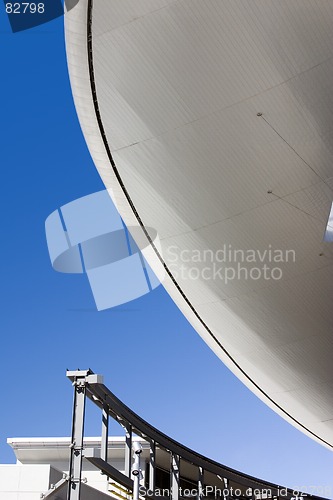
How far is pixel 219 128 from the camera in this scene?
1193 cm

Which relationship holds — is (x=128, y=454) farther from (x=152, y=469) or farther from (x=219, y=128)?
(x=219, y=128)

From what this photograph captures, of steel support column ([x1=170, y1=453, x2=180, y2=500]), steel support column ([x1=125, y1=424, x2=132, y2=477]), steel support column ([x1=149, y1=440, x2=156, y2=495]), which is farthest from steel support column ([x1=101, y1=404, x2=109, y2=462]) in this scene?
steel support column ([x1=170, y1=453, x2=180, y2=500])

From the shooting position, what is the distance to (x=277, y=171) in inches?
494

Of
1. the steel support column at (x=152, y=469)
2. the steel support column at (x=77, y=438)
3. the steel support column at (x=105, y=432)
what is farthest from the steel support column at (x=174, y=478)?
the steel support column at (x=77, y=438)

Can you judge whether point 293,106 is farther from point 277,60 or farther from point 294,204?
point 294,204

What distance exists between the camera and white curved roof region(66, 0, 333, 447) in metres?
10.5

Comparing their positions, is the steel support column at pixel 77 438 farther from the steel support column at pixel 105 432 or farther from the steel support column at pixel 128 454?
the steel support column at pixel 128 454

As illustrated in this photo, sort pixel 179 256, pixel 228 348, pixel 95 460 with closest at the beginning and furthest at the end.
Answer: pixel 95 460 → pixel 179 256 → pixel 228 348

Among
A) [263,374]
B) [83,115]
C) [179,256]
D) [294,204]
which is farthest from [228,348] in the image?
[83,115]

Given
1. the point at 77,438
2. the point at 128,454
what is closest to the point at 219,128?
the point at 128,454

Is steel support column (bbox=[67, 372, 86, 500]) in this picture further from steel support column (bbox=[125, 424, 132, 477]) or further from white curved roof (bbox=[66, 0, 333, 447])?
white curved roof (bbox=[66, 0, 333, 447])

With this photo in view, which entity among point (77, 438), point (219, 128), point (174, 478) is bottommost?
point (77, 438)

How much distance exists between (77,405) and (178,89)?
5.10m

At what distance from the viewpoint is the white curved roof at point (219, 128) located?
10.5m
